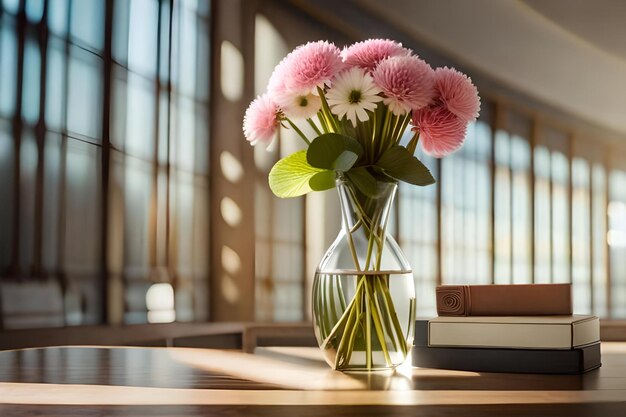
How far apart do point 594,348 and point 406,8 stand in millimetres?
5794

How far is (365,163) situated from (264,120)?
0.47ft

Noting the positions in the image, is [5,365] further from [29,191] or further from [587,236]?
[587,236]

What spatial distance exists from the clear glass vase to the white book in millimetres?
57

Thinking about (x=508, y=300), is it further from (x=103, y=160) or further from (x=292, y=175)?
(x=103, y=160)

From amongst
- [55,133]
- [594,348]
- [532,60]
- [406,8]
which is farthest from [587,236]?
[594,348]

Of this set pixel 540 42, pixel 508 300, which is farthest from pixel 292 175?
pixel 540 42

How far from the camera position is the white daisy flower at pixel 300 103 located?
0.95 metres

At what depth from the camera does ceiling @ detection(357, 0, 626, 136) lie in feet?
21.5

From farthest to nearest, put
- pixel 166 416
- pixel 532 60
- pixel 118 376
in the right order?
pixel 532 60 → pixel 118 376 → pixel 166 416

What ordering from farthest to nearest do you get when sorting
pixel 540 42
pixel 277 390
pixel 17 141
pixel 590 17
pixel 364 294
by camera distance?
1. pixel 540 42
2. pixel 590 17
3. pixel 17 141
4. pixel 364 294
5. pixel 277 390

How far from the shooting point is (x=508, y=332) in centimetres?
90

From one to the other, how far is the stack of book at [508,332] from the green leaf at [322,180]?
0.60 ft

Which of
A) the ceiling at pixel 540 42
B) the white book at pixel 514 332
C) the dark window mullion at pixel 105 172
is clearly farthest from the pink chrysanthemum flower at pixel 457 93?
the ceiling at pixel 540 42

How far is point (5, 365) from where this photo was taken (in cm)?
100
